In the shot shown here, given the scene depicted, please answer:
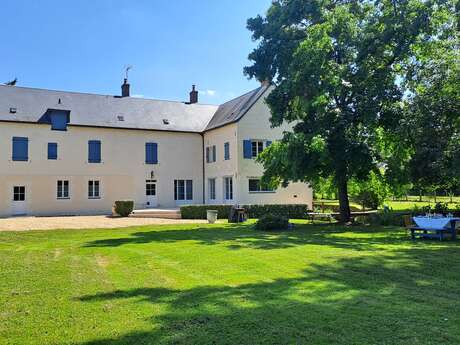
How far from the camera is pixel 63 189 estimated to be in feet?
91.0

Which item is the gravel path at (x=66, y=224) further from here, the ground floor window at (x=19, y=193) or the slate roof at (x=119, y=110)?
the slate roof at (x=119, y=110)

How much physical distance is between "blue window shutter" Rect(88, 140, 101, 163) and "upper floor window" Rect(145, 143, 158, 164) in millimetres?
3242

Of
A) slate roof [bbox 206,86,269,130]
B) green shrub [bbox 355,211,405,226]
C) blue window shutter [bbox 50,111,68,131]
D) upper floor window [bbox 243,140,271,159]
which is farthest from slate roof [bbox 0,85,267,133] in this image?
green shrub [bbox 355,211,405,226]

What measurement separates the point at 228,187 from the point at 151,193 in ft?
18.4

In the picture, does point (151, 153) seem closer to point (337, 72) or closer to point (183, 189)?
point (183, 189)

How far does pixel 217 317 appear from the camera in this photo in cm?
495

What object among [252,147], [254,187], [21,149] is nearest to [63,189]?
[21,149]

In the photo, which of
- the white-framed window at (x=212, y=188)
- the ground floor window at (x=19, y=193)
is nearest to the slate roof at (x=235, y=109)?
the white-framed window at (x=212, y=188)

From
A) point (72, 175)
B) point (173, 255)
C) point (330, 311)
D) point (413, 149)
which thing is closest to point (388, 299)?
point (330, 311)

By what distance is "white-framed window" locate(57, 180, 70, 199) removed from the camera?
27.6 m

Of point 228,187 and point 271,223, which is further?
point 228,187

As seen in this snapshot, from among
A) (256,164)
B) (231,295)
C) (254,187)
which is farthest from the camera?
(254,187)

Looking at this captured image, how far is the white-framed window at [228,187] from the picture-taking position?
1110 inches

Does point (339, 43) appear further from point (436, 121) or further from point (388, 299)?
point (388, 299)
